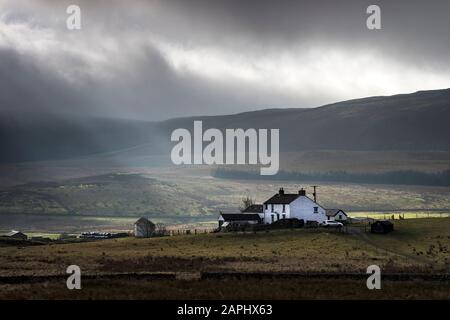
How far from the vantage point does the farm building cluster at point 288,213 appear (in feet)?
396

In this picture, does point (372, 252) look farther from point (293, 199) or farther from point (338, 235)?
point (293, 199)

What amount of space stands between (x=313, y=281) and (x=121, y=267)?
2119cm

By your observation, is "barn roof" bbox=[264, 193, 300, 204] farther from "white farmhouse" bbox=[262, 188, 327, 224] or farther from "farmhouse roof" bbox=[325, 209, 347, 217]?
"farmhouse roof" bbox=[325, 209, 347, 217]

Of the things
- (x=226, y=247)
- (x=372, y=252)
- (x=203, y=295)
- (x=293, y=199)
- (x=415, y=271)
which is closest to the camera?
(x=203, y=295)

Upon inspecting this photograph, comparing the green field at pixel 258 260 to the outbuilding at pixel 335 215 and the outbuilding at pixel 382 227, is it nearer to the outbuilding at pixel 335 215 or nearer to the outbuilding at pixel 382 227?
the outbuilding at pixel 382 227

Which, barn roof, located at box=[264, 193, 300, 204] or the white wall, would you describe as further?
barn roof, located at box=[264, 193, 300, 204]

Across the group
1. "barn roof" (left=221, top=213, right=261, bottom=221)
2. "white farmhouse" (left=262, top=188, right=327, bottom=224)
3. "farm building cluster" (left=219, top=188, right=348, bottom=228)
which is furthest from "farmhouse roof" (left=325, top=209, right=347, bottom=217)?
"barn roof" (left=221, top=213, right=261, bottom=221)

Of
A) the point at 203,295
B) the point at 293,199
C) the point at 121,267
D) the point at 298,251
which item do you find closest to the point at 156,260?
the point at 121,267

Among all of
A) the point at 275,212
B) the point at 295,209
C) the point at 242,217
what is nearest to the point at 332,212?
the point at 295,209

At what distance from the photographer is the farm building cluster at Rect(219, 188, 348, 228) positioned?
120688 mm

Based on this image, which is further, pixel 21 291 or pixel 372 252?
pixel 372 252

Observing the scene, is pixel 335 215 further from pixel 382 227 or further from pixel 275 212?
pixel 382 227

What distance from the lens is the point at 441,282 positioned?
51.3 meters

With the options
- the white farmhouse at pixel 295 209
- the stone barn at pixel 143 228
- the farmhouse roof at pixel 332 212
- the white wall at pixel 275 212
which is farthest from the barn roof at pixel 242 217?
the stone barn at pixel 143 228
